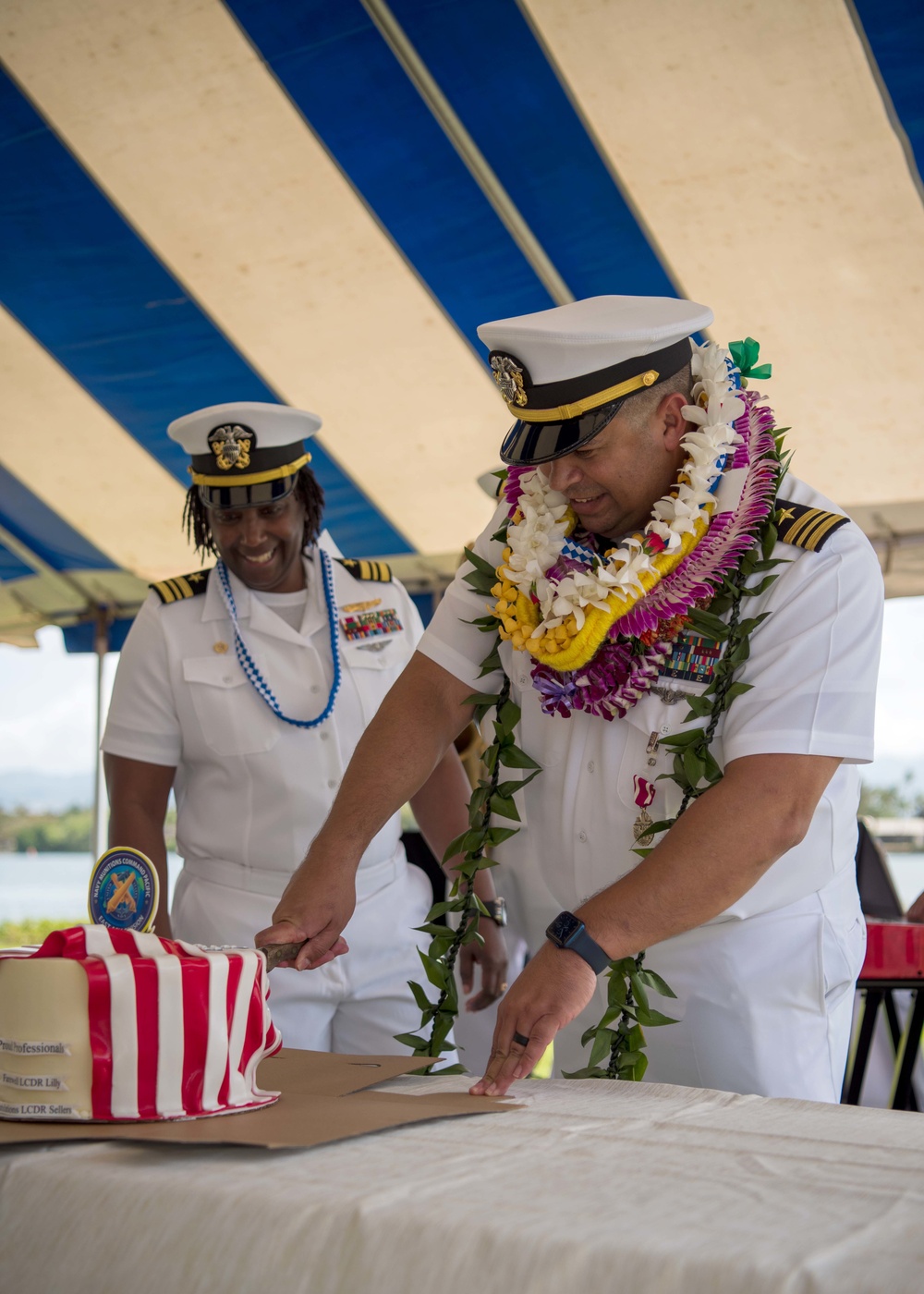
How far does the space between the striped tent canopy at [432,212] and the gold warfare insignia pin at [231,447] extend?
1776mm

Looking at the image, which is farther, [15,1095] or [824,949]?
[824,949]

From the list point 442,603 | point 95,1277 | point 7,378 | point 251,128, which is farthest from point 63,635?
point 95,1277

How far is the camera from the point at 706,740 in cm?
145

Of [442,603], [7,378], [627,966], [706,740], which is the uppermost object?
[7,378]

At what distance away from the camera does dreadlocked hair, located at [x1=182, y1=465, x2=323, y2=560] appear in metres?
2.42

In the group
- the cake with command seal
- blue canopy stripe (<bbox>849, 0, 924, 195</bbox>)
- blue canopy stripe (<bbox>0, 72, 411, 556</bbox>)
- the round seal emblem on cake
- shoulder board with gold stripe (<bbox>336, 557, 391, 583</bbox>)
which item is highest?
blue canopy stripe (<bbox>849, 0, 924, 195</bbox>)

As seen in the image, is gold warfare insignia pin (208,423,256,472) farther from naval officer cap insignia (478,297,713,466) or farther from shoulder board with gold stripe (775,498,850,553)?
shoulder board with gold stripe (775,498,850,553)

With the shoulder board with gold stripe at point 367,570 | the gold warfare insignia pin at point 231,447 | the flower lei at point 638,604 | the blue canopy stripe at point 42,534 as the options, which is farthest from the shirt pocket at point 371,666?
the blue canopy stripe at point 42,534

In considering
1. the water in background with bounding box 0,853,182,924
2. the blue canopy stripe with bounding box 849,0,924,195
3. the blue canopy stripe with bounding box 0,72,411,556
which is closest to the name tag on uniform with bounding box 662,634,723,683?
the blue canopy stripe with bounding box 849,0,924,195

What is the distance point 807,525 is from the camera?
1470mm

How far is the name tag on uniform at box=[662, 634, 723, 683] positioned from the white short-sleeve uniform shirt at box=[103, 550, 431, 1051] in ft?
2.74

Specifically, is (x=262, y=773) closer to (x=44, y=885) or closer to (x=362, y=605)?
(x=362, y=605)

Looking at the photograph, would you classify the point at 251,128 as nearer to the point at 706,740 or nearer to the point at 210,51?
the point at 210,51

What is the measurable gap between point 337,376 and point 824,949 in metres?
3.42
